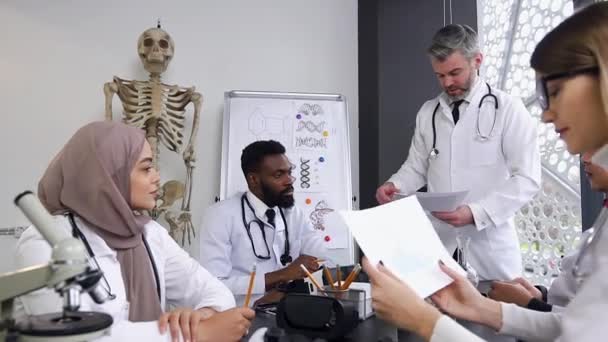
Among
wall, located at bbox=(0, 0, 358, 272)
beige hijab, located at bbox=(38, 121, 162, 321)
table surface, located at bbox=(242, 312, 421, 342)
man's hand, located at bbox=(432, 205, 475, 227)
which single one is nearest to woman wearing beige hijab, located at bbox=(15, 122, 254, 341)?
beige hijab, located at bbox=(38, 121, 162, 321)

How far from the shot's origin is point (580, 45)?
3.00ft

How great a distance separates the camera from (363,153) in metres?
3.59

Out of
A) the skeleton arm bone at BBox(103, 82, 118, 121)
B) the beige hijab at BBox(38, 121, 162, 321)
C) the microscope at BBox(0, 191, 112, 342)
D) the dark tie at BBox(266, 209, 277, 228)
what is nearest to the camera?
the microscope at BBox(0, 191, 112, 342)

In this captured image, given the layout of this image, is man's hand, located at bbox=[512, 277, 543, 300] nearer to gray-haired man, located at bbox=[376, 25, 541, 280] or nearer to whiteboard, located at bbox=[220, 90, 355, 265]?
gray-haired man, located at bbox=[376, 25, 541, 280]

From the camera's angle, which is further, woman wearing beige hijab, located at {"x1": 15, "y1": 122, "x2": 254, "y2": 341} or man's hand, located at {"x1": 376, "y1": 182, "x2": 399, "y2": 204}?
man's hand, located at {"x1": 376, "y1": 182, "x2": 399, "y2": 204}

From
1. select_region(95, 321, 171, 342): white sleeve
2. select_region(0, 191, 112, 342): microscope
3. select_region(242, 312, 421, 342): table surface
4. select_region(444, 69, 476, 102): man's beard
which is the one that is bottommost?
select_region(242, 312, 421, 342): table surface

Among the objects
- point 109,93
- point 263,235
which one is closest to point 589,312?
point 263,235

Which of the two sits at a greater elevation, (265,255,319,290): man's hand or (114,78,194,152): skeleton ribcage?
(114,78,194,152): skeleton ribcage

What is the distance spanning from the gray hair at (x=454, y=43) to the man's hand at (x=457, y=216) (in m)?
0.73

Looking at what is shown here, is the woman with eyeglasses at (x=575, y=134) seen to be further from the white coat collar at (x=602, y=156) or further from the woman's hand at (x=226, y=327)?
the woman's hand at (x=226, y=327)

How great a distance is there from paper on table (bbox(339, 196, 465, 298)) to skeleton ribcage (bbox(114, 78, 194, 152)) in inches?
86.1

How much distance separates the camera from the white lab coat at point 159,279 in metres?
1.14

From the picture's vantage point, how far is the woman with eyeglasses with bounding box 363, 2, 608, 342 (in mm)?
858

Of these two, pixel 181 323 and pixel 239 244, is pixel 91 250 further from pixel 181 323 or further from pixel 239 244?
pixel 239 244
